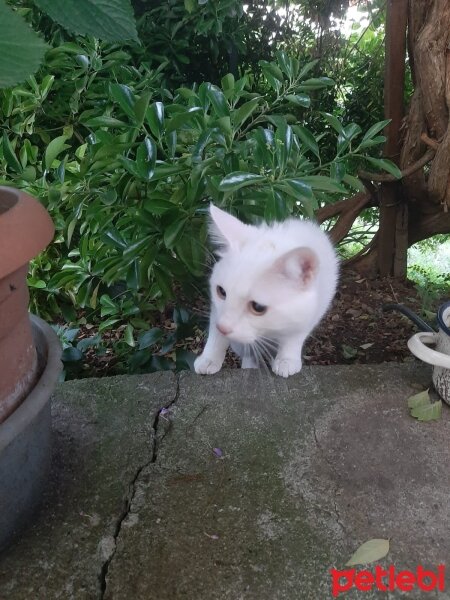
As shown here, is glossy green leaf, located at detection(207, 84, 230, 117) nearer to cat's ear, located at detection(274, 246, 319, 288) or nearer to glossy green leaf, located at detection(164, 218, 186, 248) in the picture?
glossy green leaf, located at detection(164, 218, 186, 248)

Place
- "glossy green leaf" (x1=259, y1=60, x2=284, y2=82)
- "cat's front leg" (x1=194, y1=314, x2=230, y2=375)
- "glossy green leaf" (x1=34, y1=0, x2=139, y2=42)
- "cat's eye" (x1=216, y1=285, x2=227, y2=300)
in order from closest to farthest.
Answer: "glossy green leaf" (x1=34, y1=0, x2=139, y2=42) → "cat's eye" (x1=216, y1=285, x2=227, y2=300) → "cat's front leg" (x1=194, y1=314, x2=230, y2=375) → "glossy green leaf" (x1=259, y1=60, x2=284, y2=82)

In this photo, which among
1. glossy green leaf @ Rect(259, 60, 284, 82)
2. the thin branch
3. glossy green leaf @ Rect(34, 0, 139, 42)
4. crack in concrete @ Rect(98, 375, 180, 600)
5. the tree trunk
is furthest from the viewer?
the thin branch

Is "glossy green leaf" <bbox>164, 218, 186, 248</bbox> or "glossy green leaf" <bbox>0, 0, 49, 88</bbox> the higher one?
"glossy green leaf" <bbox>0, 0, 49, 88</bbox>

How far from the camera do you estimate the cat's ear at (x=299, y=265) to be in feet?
4.07

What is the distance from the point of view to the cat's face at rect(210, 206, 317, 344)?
52.2 inches

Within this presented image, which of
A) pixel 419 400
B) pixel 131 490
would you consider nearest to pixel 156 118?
pixel 131 490

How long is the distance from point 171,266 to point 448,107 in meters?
1.34

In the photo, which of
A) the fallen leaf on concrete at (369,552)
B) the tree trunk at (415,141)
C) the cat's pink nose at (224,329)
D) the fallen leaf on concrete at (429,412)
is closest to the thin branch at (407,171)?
the tree trunk at (415,141)

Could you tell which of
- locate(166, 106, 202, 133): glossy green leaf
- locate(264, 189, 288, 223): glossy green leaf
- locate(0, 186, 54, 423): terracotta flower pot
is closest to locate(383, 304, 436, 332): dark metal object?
locate(264, 189, 288, 223): glossy green leaf

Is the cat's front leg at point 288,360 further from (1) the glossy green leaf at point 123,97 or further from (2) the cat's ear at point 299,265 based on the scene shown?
(1) the glossy green leaf at point 123,97

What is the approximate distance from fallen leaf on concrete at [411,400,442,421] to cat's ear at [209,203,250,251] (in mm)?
695

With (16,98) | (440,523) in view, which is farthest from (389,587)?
(16,98)

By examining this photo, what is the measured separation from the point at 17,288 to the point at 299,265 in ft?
2.15

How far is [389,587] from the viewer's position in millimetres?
1054
